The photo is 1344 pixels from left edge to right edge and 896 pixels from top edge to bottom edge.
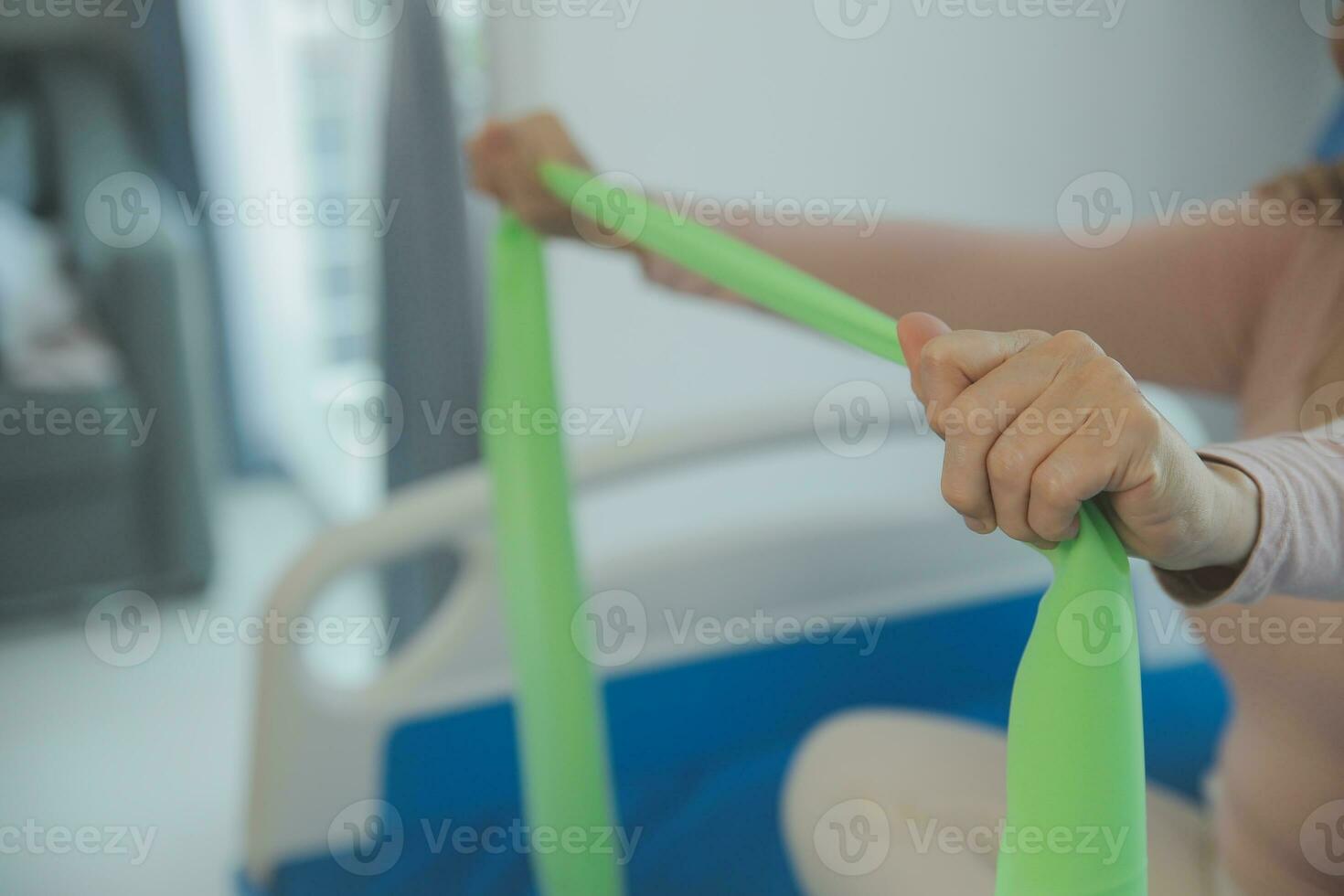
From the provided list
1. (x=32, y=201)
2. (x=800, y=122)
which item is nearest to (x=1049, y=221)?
(x=800, y=122)

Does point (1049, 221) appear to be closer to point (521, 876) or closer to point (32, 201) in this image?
point (521, 876)

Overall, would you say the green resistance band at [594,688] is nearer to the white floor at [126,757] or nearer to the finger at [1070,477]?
the finger at [1070,477]

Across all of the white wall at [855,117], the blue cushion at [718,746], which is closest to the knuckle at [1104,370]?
the blue cushion at [718,746]

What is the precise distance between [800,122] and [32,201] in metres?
1.73

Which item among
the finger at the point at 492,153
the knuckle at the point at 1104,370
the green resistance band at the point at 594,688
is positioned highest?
the finger at the point at 492,153

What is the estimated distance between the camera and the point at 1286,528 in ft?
1.51

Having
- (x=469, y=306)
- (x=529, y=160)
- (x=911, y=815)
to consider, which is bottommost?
(x=911, y=815)

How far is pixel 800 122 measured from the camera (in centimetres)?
146

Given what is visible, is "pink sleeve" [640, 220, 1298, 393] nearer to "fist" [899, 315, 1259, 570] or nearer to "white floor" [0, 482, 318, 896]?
"fist" [899, 315, 1259, 570]

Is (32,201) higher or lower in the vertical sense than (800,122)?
lower

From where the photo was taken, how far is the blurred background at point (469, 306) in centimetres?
144

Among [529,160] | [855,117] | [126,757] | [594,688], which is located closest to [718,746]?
A: [594,688]

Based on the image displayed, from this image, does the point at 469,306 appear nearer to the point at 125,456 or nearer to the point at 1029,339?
the point at 125,456

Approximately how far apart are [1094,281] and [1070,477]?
1.33 feet
